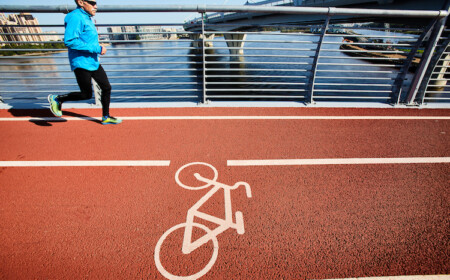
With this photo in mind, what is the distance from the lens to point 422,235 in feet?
6.81

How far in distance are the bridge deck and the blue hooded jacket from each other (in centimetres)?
114

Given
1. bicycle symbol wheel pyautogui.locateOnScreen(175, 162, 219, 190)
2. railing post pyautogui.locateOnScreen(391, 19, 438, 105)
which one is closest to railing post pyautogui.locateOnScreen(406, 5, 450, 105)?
railing post pyautogui.locateOnScreen(391, 19, 438, 105)

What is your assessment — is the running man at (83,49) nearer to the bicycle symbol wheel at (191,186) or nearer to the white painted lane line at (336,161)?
the bicycle symbol wheel at (191,186)

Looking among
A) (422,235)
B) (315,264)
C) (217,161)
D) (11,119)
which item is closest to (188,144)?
(217,161)

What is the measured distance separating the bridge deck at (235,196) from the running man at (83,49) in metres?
0.53

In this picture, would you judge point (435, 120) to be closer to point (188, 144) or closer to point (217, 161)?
point (217, 161)

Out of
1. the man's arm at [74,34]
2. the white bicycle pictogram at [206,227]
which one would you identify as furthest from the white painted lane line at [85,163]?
the man's arm at [74,34]

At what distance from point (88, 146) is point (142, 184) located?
4.66ft

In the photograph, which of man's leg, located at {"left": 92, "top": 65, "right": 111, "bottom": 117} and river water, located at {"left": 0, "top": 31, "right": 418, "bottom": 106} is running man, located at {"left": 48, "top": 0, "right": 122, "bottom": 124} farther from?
river water, located at {"left": 0, "top": 31, "right": 418, "bottom": 106}

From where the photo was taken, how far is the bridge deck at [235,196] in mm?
1843

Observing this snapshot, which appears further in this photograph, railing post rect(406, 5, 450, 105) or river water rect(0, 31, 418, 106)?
river water rect(0, 31, 418, 106)

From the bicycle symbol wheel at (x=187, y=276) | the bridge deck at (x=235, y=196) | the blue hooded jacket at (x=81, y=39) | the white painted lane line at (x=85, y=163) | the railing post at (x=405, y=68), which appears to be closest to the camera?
the bicycle symbol wheel at (x=187, y=276)

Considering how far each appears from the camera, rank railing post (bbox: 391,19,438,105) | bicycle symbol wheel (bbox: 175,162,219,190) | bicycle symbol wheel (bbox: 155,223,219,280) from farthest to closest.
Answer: railing post (bbox: 391,19,438,105) → bicycle symbol wheel (bbox: 175,162,219,190) → bicycle symbol wheel (bbox: 155,223,219,280)

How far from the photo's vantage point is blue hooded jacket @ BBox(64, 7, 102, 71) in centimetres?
311
